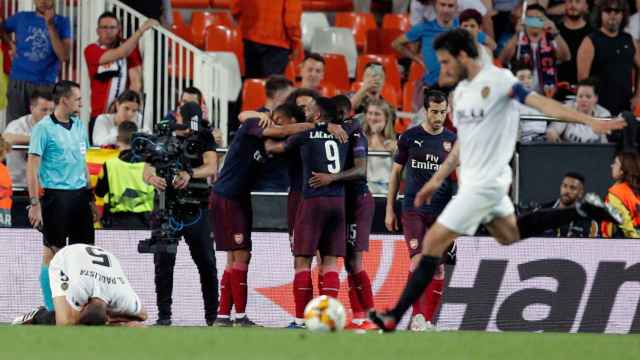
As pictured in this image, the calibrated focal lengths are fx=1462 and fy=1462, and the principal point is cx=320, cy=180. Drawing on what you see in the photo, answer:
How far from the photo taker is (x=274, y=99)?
13695mm

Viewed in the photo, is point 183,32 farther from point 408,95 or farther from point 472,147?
point 472,147

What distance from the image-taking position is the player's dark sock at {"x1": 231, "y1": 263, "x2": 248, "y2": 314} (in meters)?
12.4

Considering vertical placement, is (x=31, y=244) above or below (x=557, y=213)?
below

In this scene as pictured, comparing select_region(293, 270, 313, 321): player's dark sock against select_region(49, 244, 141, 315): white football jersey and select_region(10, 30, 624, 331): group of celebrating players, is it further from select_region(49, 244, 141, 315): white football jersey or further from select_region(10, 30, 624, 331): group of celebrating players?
select_region(49, 244, 141, 315): white football jersey

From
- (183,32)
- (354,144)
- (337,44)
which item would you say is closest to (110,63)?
(183,32)

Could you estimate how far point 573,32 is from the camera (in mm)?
16828

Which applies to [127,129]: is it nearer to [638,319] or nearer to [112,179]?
[112,179]

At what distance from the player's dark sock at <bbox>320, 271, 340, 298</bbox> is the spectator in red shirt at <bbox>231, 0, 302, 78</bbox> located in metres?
5.33

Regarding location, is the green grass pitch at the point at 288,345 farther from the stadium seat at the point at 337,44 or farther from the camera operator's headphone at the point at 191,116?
the stadium seat at the point at 337,44

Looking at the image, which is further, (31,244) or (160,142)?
(31,244)

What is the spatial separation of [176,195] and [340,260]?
6.27 feet

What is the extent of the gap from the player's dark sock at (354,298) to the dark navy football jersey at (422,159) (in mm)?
783

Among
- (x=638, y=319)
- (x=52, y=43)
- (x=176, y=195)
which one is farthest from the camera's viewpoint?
(x=52, y=43)

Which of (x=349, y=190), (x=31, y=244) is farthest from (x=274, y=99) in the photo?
(x=31, y=244)
